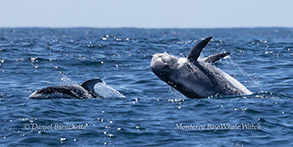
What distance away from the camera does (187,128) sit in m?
13.6

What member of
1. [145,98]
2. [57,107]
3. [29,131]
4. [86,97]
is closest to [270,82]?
→ [145,98]

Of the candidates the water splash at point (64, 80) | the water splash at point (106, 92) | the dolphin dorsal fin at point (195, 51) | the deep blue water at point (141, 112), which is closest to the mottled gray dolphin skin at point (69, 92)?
the deep blue water at point (141, 112)

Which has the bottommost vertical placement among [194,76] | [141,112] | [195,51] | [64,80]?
[141,112]

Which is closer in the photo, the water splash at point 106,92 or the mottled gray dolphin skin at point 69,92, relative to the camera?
the mottled gray dolphin skin at point 69,92

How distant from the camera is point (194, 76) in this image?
1695 cm

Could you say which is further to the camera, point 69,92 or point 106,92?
point 106,92

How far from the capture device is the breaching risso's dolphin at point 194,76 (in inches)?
668

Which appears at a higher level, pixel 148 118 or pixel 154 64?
pixel 154 64

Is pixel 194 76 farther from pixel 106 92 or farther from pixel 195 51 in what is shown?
pixel 106 92

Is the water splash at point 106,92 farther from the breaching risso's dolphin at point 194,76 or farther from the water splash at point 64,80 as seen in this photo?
the breaching risso's dolphin at point 194,76

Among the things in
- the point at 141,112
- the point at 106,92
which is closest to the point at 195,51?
the point at 141,112

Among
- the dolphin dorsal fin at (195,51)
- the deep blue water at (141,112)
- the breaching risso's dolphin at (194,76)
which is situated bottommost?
the deep blue water at (141,112)

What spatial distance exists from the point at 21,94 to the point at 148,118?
6872 mm

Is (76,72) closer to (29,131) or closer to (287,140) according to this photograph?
A: (29,131)
